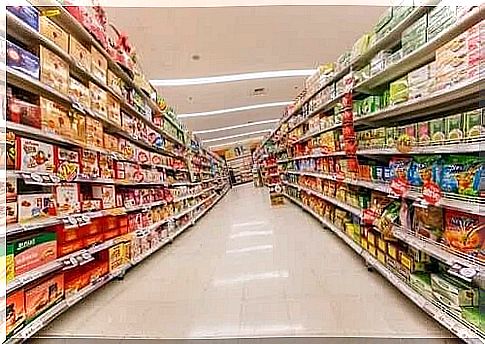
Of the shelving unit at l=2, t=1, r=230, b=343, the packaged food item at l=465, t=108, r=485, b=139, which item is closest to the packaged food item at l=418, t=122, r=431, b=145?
the packaged food item at l=465, t=108, r=485, b=139

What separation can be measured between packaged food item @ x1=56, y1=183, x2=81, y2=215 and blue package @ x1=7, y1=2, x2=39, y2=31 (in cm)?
95

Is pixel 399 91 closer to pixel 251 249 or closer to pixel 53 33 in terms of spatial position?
pixel 53 33

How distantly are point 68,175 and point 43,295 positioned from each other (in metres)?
0.73

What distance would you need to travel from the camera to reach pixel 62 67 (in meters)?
2.53

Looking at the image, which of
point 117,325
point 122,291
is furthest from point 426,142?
point 122,291

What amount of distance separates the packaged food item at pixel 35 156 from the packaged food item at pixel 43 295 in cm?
66

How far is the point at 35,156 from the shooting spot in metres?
2.20

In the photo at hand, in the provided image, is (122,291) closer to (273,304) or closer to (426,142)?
(273,304)

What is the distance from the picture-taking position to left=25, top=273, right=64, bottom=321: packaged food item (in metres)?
2.17

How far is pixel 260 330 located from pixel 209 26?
492 centimetres

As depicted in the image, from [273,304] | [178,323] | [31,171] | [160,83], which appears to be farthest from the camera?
[160,83]

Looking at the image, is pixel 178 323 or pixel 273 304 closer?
pixel 178 323

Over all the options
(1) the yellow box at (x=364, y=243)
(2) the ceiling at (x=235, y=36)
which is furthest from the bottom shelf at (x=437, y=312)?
(2) the ceiling at (x=235, y=36)

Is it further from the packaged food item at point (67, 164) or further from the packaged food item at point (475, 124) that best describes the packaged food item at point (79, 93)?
the packaged food item at point (475, 124)
